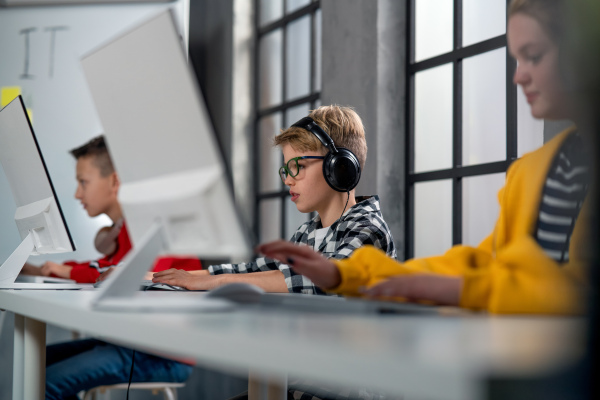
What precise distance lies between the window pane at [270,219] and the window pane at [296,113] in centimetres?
47

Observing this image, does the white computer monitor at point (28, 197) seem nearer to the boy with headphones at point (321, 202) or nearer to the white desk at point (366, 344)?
the boy with headphones at point (321, 202)

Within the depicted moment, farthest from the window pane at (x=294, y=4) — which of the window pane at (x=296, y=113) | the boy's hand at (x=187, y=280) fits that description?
the boy's hand at (x=187, y=280)

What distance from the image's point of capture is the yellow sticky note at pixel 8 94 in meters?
3.29

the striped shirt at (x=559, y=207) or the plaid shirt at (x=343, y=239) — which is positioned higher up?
the striped shirt at (x=559, y=207)

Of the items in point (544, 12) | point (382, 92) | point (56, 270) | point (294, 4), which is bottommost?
point (56, 270)

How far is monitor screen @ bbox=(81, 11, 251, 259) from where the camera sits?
0.70 metres

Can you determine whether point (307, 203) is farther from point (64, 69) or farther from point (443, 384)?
point (64, 69)

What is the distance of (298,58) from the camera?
346 cm

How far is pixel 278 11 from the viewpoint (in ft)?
11.9

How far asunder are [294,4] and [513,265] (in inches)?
120

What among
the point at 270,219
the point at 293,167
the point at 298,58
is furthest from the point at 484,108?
the point at 270,219

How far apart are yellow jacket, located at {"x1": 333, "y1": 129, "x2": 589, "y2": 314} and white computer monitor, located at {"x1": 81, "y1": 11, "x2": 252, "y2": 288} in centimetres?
18

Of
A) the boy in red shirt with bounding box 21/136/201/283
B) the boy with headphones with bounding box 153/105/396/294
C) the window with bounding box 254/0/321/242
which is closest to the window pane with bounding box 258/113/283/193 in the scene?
the window with bounding box 254/0/321/242

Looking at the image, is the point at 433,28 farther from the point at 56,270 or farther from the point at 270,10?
the point at 56,270
